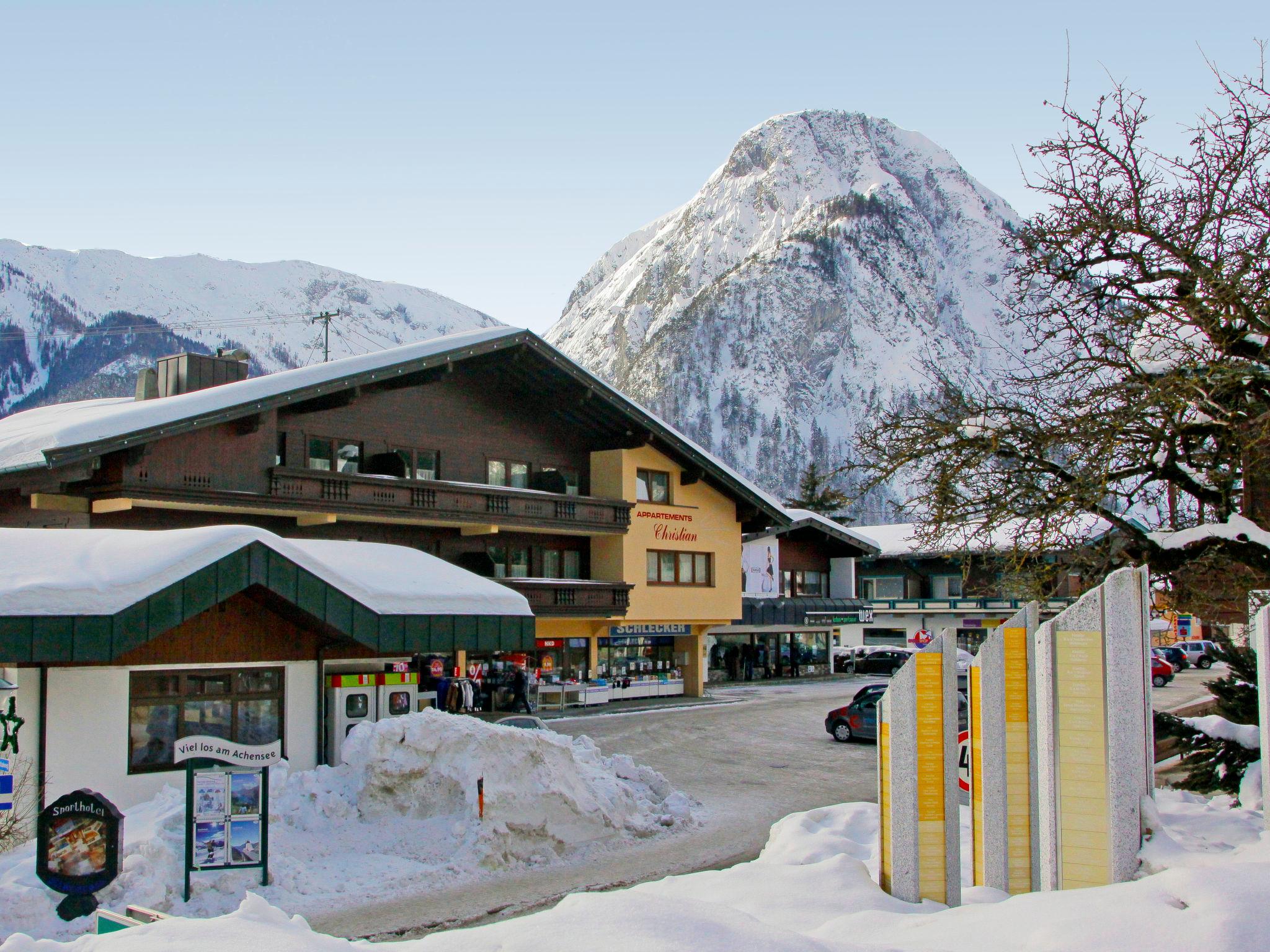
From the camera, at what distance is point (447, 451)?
3766cm

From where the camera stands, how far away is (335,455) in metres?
34.8

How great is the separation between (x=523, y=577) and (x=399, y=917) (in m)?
26.0

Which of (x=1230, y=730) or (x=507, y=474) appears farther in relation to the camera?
(x=507, y=474)

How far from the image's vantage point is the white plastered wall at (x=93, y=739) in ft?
54.1

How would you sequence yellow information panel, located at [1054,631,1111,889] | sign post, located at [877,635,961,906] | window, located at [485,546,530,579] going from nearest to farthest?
yellow information panel, located at [1054,631,1111,889], sign post, located at [877,635,961,906], window, located at [485,546,530,579]

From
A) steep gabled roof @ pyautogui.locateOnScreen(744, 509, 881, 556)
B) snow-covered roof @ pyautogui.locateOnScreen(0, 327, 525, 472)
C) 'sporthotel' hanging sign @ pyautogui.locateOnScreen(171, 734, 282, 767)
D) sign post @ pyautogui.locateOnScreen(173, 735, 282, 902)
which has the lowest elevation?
sign post @ pyautogui.locateOnScreen(173, 735, 282, 902)

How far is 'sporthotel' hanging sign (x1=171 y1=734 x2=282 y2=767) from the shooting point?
14938mm

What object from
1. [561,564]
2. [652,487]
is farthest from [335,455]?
[652,487]

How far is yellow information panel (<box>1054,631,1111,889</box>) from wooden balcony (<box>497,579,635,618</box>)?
27.2 m

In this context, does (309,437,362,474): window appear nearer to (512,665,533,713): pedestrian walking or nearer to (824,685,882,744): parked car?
(512,665,533,713): pedestrian walking

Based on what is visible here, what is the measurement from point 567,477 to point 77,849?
96.3 ft

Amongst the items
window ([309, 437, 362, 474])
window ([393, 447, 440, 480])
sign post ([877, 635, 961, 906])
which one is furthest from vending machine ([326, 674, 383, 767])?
window ([393, 447, 440, 480])

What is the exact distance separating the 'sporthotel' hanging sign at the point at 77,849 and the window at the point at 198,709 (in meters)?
5.03

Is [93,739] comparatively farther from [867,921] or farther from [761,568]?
[761,568]
